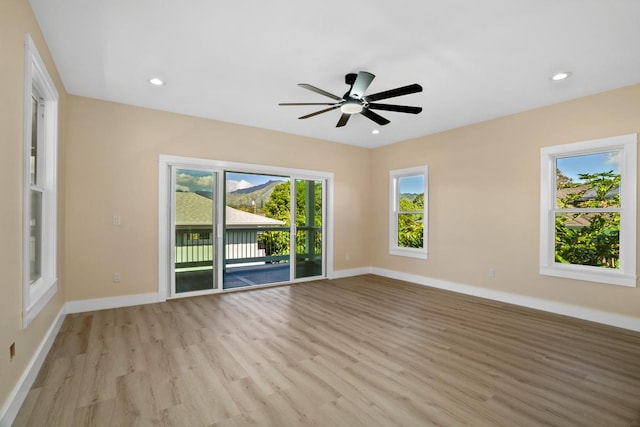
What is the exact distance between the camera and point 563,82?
3480 millimetres

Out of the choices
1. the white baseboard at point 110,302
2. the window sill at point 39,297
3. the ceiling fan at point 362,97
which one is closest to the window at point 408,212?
the ceiling fan at point 362,97

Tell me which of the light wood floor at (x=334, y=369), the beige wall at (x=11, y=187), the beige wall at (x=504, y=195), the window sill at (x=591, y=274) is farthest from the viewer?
the beige wall at (x=504, y=195)

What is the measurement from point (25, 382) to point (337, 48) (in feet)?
11.6

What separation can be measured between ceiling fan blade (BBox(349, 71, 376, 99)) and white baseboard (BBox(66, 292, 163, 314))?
3.87m

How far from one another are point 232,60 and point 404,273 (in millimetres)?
4775

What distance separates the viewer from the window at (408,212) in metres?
5.86

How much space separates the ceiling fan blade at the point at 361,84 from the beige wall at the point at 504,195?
2107mm

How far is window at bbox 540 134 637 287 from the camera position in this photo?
11.7 feet

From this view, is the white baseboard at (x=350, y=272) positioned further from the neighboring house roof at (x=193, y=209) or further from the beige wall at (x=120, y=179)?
the beige wall at (x=120, y=179)

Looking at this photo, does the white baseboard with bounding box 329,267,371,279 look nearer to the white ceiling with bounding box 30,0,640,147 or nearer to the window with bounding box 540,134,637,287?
the window with bounding box 540,134,637,287

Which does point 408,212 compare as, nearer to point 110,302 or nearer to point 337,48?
point 337,48

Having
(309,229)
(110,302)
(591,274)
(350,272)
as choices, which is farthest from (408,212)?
(110,302)

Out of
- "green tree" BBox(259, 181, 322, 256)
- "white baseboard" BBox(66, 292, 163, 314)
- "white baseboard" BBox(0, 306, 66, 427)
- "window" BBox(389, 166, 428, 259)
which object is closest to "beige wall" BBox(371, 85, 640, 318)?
"window" BBox(389, 166, 428, 259)

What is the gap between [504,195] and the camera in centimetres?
463
